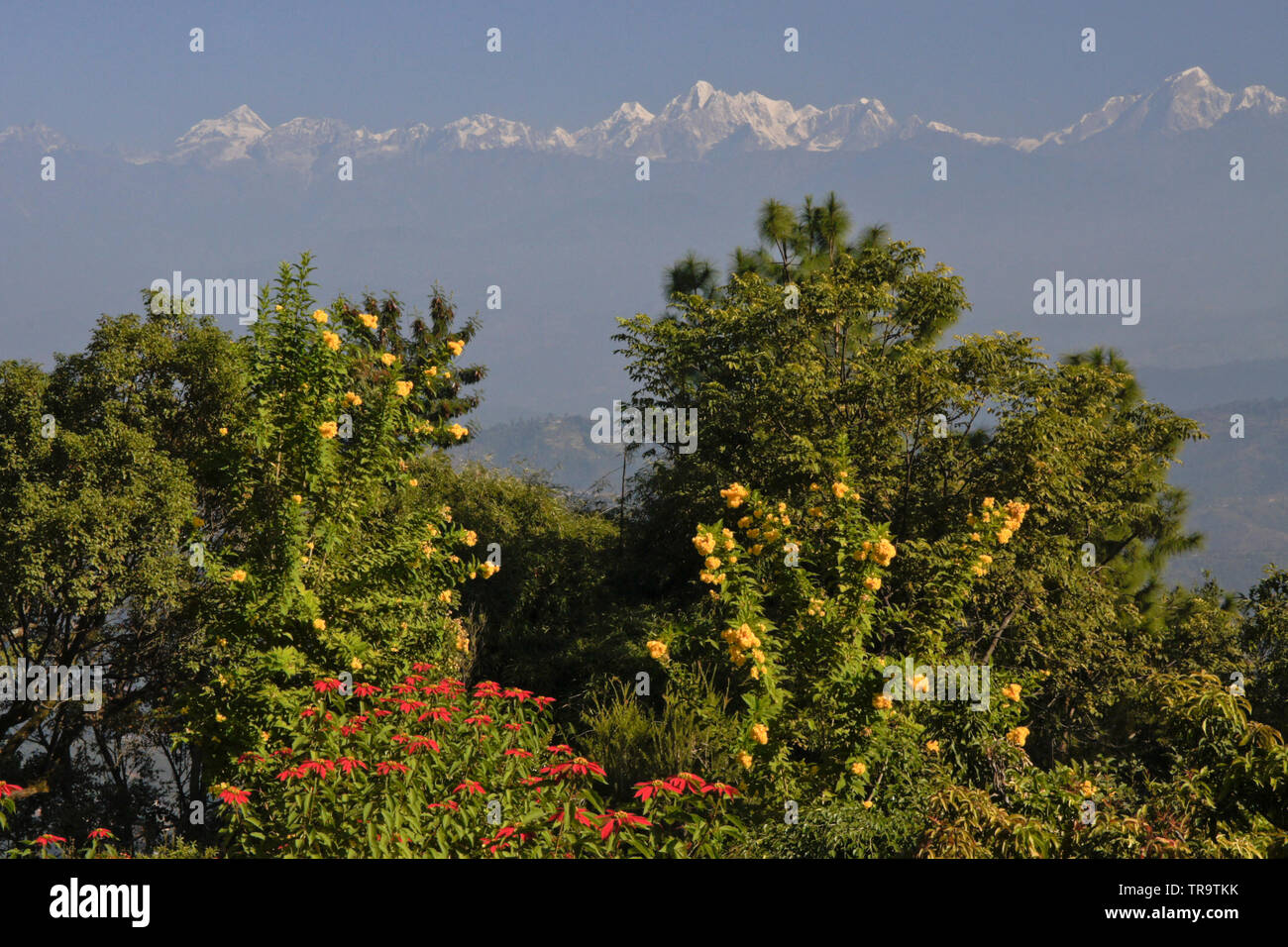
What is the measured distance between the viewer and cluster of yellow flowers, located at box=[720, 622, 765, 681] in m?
4.97

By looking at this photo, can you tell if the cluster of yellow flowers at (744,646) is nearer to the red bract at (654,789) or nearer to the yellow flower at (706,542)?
the yellow flower at (706,542)

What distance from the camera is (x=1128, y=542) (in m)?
16.6

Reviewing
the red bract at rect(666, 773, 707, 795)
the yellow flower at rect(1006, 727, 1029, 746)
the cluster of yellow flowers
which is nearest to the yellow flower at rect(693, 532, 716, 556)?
the cluster of yellow flowers

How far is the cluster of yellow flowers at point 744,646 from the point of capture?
4.97 meters

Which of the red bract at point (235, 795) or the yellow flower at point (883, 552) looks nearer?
the red bract at point (235, 795)

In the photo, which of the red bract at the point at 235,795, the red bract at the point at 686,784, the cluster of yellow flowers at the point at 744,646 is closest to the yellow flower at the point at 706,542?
the cluster of yellow flowers at the point at 744,646

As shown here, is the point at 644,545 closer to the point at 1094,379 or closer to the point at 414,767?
the point at 1094,379

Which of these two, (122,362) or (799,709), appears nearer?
(799,709)

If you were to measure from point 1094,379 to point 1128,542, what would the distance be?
21.2 ft

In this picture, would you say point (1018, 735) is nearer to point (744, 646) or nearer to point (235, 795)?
point (744, 646)

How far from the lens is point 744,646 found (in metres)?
5.02

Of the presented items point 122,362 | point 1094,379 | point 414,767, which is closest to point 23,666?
point 122,362
